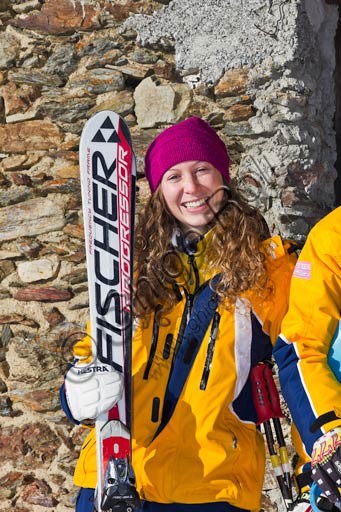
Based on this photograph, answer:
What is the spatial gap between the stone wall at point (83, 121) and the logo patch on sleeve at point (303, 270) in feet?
3.54

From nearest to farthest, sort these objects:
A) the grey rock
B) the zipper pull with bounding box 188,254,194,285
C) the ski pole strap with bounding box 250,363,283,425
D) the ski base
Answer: the ski base, the ski pole strap with bounding box 250,363,283,425, the zipper pull with bounding box 188,254,194,285, the grey rock

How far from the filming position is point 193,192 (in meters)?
2.34

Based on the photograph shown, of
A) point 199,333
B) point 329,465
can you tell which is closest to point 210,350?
point 199,333

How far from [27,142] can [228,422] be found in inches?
71.5

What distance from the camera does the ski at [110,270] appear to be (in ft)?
7.19

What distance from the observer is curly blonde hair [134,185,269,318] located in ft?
7.32

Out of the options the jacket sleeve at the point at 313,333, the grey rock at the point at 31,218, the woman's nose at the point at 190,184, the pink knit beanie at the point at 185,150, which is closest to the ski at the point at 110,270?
the pink knit beanie at the point at 185,150

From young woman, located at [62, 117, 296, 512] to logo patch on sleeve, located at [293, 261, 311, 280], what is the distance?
0.18 meters

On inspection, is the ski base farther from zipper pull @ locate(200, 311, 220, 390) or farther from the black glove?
the black glove

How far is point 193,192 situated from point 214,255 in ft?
0.68

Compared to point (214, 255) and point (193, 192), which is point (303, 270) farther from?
point (193, 192)

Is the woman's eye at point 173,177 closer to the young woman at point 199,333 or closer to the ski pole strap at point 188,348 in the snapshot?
the young woman at point 199,333

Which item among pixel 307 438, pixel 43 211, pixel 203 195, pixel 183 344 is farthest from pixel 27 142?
pixel 307 438

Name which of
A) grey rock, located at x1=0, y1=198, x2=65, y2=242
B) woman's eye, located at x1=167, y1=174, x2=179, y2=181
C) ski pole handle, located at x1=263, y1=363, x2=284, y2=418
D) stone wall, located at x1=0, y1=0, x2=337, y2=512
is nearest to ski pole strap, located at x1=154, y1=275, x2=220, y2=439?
ski pole handle, located at x1=263, y1=363, x2=284, y2=418
